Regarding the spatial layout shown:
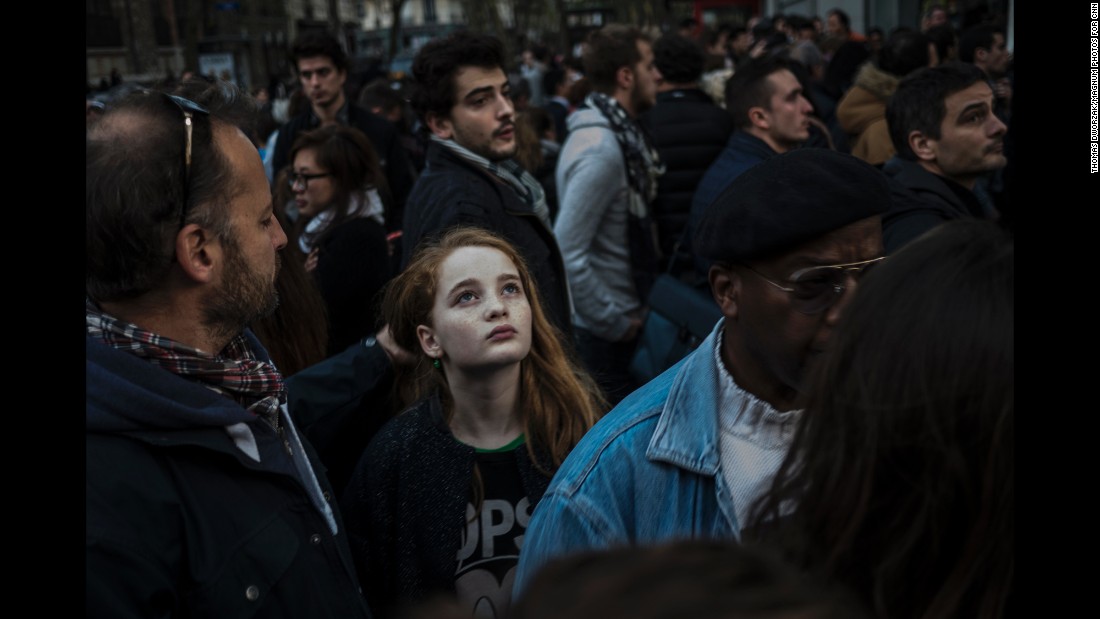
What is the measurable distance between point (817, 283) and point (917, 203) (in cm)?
165

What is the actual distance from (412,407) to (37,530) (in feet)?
4.89

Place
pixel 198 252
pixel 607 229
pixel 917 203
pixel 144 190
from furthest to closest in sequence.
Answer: pixel 607 229 → pixel 917 203 → pixel 198 252 → pixel 144 190

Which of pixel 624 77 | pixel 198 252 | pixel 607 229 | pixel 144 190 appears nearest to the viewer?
pixel 144 190

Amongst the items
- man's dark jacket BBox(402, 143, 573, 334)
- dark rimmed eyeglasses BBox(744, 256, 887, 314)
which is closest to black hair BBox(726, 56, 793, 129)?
man's dark jacket BBox(402, 143, 573, 334)

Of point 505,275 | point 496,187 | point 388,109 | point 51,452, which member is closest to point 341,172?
point 496,187

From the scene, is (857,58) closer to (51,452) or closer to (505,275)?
(505,275)

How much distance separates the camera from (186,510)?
68.4 inches

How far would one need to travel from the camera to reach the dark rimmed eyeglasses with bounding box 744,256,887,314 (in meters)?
1.85

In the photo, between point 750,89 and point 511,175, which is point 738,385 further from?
point 750,89

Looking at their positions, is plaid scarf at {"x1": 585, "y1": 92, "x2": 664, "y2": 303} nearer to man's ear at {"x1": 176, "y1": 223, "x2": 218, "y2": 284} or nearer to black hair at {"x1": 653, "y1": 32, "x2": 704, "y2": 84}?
black hair at {"x1": 653, "y1": 32, "x2": 704, "y2": 84}

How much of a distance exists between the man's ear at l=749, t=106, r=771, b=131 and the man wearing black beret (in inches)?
115

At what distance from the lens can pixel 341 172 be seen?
4.67 m

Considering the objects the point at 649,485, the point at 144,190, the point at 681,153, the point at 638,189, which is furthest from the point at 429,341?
the point at 681,153

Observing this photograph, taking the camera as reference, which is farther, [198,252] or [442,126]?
[442,126]
